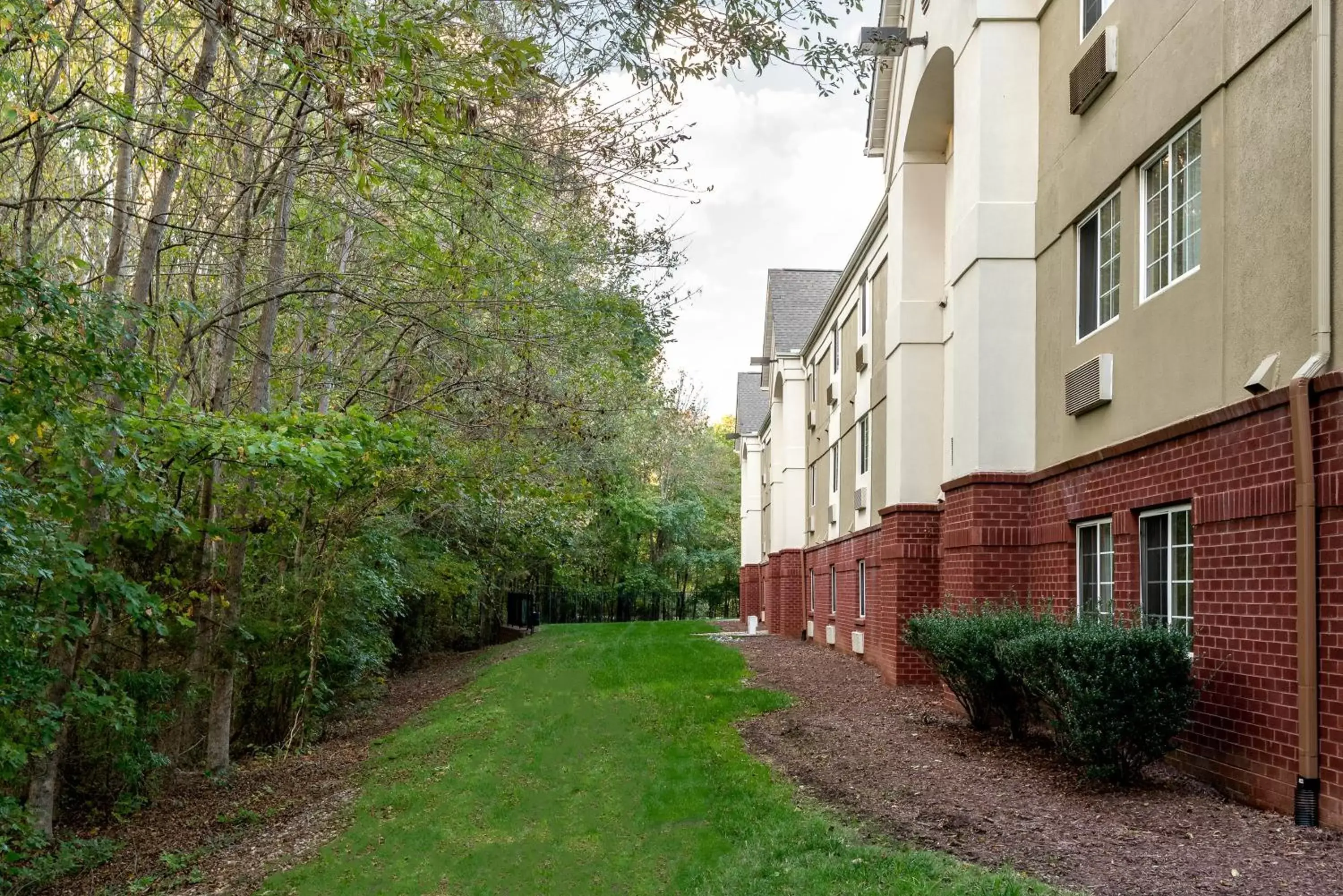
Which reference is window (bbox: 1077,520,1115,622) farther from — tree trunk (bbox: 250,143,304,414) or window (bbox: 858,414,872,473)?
window (bbox: 858,414,872,473)

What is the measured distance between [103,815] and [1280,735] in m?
10.6

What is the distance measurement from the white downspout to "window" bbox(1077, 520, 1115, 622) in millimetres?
3306

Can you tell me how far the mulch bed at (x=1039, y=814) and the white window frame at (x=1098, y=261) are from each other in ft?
13.3

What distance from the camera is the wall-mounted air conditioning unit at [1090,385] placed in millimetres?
9586

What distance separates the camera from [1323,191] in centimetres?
637

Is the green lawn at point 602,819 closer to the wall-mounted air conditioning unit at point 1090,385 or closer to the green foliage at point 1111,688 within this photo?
the green foliage at point 1111,688

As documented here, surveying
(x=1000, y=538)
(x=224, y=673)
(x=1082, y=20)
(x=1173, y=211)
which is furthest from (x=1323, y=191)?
(x=224, y=673)

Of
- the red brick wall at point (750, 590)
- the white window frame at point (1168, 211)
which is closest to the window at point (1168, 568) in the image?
the white window frame at point (1168, 211)

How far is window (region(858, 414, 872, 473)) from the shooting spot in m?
19.6

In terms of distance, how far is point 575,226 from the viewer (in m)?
12.6

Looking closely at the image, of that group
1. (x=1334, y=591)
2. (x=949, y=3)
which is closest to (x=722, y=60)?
(x=1334, y=591)

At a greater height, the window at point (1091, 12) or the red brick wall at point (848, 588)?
the window at point (1091, 12)

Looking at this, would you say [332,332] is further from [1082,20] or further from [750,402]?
[750,402]

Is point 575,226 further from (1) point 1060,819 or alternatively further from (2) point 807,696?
(1) point 1060,819
